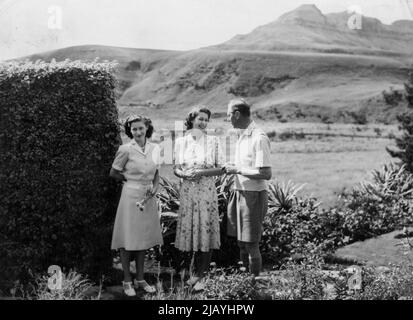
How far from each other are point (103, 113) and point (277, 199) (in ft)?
13.8

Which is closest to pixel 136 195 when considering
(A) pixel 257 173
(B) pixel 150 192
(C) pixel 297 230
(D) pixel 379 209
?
(B) pixel 150 192

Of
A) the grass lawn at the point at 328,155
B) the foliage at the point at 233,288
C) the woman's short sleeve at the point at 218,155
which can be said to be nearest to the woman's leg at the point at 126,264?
the foliage at the point at 233,288

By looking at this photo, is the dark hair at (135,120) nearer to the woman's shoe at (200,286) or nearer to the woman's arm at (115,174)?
the woman's arm at (115,174)

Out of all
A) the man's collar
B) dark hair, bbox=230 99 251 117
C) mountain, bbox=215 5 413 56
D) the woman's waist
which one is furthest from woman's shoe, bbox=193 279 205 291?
mountain, bbox=215 5 413 56

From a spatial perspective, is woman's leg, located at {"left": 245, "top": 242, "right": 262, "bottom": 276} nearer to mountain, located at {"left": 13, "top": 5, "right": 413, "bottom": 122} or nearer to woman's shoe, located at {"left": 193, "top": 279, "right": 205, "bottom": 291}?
woman's shoe, located at {"left": 193, "top": 279, "right": 205, "bottom": 291}

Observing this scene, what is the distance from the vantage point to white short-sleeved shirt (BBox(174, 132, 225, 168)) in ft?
19.3

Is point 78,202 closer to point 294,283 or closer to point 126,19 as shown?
point 294,283

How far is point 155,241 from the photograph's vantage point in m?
6.00

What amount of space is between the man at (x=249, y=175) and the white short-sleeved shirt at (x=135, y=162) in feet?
2.79

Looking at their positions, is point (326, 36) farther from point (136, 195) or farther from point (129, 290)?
point (129, 290)

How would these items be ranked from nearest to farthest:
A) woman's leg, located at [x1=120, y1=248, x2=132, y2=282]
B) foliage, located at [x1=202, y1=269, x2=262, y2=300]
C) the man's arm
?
foliage, located at [x1=202, y1=269, x2=262, y2=300], the man's arm, woman's leg, located at [x1=120, y1=248, x2=132, y2=282]

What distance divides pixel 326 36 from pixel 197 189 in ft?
60.4

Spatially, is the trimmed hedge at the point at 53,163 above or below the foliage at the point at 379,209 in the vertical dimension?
above

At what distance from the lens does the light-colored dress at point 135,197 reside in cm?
579
